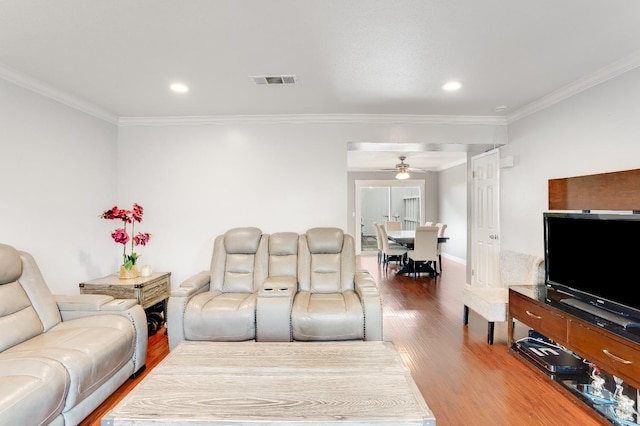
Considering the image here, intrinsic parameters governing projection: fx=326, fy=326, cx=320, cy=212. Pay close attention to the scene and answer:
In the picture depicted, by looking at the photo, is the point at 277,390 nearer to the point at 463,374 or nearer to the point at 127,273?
the point at 463,374

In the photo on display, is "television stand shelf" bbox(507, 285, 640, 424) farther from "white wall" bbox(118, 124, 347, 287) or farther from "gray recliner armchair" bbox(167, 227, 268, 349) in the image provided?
"gray recliner armchair" bbox(167, 227, 268, 349)

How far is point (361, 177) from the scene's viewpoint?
8.97m

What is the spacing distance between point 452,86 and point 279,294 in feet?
8.04

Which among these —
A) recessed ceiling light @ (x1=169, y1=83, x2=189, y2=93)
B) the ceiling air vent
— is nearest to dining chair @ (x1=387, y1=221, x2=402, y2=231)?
the ceiling air vent

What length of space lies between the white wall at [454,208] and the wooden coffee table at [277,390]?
6.23 meters

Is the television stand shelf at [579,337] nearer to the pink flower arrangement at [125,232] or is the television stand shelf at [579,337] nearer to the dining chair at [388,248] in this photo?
the dining chair at [388,248]

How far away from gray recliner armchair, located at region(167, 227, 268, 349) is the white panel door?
294 cm

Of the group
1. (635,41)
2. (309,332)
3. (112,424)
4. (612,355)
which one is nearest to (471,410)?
(612,355)

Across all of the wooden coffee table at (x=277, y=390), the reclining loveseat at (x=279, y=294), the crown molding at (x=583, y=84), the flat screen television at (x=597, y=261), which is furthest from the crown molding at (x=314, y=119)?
the wooden coffee table at (x=277, y=390)

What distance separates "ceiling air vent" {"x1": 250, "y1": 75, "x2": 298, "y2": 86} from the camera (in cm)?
278

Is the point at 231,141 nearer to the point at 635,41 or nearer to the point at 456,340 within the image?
the point at 456,340

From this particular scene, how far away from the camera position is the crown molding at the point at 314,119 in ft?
12.9

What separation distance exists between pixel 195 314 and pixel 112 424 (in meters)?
1.41

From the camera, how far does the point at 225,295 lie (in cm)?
318
